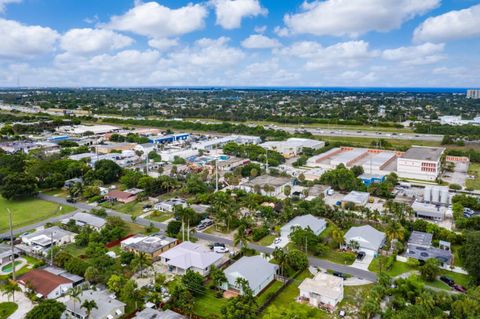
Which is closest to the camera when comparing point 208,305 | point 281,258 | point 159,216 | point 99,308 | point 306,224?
point 99,308

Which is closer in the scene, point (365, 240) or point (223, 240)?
point (365, 240)

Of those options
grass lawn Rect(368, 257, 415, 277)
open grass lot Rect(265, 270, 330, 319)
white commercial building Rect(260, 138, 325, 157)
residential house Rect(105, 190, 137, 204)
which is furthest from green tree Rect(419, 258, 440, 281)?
white commercial building Rect(260, 138, 325, 157)

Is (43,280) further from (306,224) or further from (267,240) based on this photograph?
(306,224)

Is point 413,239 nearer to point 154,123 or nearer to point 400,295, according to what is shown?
point 400,295

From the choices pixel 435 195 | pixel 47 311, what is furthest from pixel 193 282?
pixel 435 195

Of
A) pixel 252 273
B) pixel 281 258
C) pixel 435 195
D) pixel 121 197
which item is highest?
pixel 435 195

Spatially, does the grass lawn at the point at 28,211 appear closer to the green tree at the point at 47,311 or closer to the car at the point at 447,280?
the green tree at the point at 47,311

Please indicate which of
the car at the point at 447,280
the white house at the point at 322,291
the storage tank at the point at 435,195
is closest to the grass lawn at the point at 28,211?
the white house at the point at 322,291
